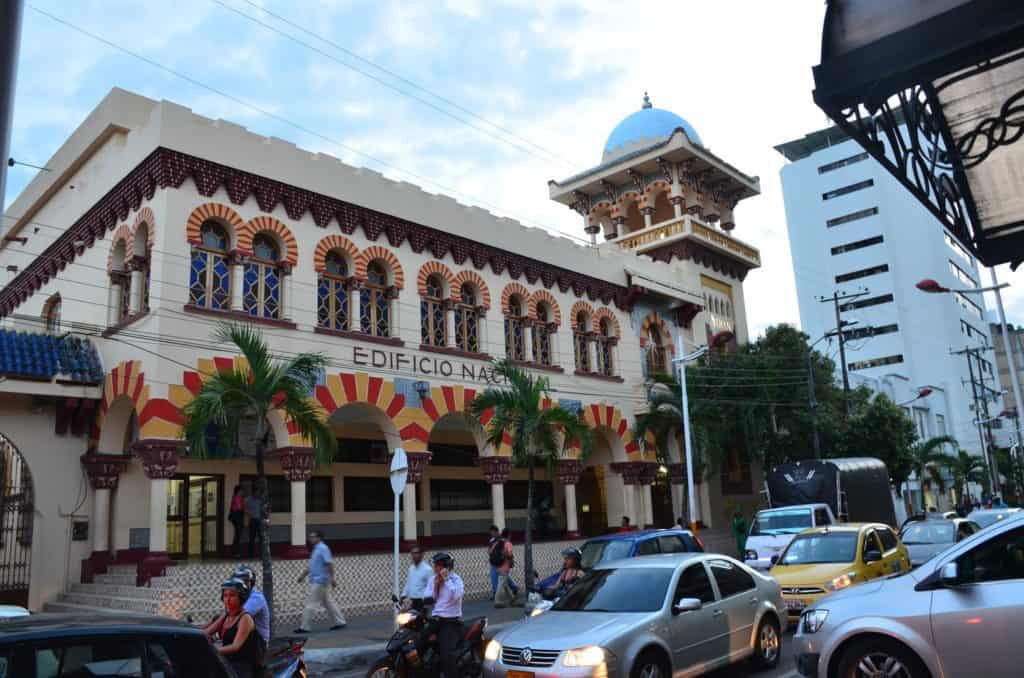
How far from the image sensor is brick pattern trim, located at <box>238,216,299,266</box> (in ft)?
59.0

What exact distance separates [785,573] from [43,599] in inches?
561

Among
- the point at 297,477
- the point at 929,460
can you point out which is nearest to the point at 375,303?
the point at 297,477

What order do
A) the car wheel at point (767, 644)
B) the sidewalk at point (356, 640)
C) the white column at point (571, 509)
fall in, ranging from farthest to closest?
the white column at point (571, 509) < the sidewalk at point (356, 640) < the car wheel at point (767, 644)

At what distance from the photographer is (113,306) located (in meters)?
18.3

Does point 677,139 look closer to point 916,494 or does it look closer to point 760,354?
point 760,354

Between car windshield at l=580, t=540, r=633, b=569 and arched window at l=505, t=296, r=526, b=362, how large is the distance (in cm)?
964

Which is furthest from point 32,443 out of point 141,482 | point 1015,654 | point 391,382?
point 1015,654

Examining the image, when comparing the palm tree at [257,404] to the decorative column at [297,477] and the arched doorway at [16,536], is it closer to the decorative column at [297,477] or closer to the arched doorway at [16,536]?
the decorative column at [297,477]

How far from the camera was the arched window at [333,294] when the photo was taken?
19453mm

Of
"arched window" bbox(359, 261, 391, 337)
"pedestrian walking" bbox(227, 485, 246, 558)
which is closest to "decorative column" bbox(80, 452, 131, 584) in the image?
"pedestrian walking" bbox(227, 485, 246, 558)

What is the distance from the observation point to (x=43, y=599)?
648 inches

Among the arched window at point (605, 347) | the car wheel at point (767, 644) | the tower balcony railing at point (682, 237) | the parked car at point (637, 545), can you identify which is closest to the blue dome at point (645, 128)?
the tower balcony railing at point (682, 237)

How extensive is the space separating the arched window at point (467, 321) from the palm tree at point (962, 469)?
42.3 metres

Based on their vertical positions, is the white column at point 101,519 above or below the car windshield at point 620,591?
above
